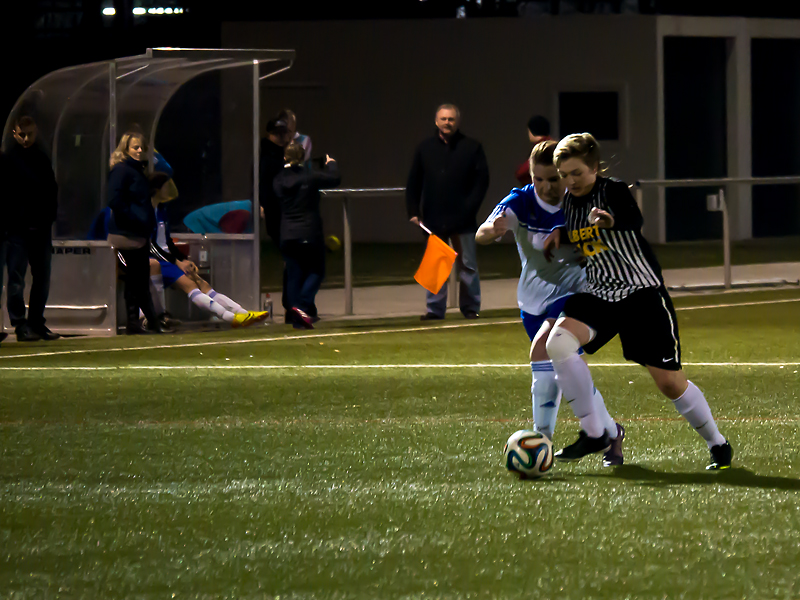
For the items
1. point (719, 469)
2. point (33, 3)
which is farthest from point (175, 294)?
point (33, 3)

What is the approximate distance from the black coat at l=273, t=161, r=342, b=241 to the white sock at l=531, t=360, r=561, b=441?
6715 mm

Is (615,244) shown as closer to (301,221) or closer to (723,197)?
(301,221)

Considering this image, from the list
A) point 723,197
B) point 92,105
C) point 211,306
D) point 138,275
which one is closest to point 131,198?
point 138,275

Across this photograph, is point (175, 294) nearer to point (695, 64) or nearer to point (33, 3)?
point (695, 64)

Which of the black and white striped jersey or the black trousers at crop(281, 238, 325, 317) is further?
the black trousers at crop(281, 238, 325, 317)

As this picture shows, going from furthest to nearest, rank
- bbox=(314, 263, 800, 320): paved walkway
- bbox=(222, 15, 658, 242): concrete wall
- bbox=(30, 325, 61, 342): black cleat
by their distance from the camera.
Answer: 1. bbox=(222, 15, 658, 242): concrete wall
2. bbox=(314, 263, 800, 320): paved walkway
3. bbox=(30, 325, 61, 342): black cleat

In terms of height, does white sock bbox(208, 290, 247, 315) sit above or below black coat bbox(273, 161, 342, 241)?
below

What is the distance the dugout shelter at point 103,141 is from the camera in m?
13.7

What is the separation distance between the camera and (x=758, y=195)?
18.8 meters

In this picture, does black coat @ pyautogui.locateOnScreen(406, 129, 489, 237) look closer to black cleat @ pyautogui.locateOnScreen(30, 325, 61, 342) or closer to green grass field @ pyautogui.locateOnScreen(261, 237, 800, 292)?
black cleat @ pyautogui.locateOnScreen(30, 325, 61, 342)

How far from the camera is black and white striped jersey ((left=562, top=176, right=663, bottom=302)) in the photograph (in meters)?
6.33

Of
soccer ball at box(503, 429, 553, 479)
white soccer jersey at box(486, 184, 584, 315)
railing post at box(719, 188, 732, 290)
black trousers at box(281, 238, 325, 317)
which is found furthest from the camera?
railing post at box(719, 188, 732, 290)

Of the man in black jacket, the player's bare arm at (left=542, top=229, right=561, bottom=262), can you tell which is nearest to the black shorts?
the player's bare arm at (left=542, top=229, right=561, bottom=262)

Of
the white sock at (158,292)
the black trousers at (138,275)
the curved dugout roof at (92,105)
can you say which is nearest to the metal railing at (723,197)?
the curved dugout roof at (92,105)
